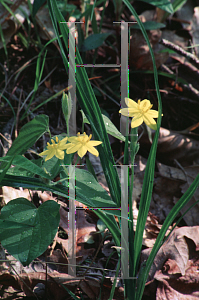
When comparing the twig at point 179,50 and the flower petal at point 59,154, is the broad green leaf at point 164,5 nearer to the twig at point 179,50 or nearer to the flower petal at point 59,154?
the twig at point 179,50

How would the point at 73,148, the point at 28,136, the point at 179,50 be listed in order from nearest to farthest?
the point at 73,148
the point at 28,136
the point at 179,50

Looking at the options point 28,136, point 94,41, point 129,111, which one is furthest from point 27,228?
point 94,41

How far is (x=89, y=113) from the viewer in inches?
26.5

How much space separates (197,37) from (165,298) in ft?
5.27

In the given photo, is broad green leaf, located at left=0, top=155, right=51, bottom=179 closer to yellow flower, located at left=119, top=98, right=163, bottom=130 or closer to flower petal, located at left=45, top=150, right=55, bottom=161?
flower petal, located at left=45, top=150, right=55, bottom=161

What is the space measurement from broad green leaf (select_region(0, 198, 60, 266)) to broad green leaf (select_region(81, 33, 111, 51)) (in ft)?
3.09

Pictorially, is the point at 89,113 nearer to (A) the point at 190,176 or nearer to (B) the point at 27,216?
(B) the point at 27,216

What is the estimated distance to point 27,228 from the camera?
2.11 feet

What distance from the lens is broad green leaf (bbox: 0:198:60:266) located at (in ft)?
1.98

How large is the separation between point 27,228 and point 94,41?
1.05 m

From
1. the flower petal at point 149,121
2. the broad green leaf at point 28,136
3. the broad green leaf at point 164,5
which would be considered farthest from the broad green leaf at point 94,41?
the flower petal at point 149,121

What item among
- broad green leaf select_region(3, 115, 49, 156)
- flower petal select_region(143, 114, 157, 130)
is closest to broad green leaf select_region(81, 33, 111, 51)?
broad green leaf select_region(3, 115, 49, 156)

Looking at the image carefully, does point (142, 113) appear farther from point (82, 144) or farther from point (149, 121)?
point (82, 144)

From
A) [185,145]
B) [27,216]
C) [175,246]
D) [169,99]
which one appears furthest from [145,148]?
[27,216]
